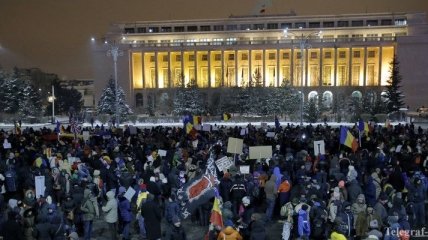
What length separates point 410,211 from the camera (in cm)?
1120

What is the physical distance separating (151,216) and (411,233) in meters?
5.81

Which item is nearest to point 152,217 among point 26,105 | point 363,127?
point 363,127

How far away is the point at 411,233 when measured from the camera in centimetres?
1037

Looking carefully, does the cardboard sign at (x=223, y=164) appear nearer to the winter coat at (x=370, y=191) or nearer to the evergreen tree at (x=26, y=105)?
the winter coat at (x=370, y=191)

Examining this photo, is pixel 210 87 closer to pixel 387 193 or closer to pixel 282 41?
pixel 282 41

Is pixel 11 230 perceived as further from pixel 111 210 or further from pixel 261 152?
pixel 261 152

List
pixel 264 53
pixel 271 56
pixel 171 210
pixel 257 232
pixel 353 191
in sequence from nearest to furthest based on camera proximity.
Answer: pixel 257 232
pixel 171 210
pixel 353 191
pixel 264 53
pixel 271 56

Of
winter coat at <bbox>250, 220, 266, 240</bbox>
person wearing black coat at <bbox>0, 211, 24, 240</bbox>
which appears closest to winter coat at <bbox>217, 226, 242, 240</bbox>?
winter coat at <bbox>250, 220, 266, 240</bbox>

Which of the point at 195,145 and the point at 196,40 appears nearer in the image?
the point at 195,145

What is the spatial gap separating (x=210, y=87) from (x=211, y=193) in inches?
2930

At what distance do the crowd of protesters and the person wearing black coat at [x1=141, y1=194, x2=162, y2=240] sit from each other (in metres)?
0.02

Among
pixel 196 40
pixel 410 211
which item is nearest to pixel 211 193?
pixel 410 211

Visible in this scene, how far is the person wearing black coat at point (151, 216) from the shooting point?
9438mm

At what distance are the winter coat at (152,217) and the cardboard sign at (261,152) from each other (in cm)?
532
